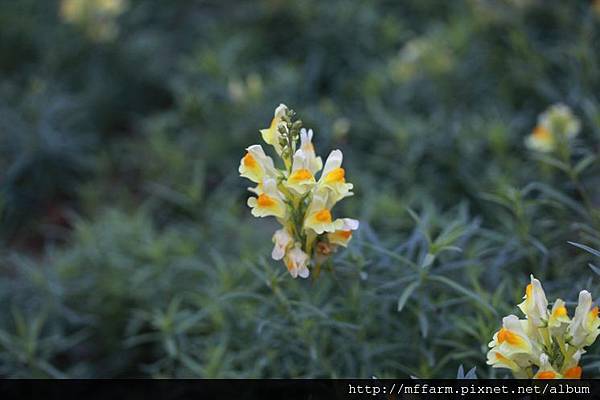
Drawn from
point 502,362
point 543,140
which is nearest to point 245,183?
point 543,140

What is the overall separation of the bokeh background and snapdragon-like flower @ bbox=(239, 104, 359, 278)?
177mm

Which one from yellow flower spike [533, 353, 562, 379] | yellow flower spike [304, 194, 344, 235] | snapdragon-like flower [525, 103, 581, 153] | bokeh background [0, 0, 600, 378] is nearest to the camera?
yellow flower spike [533, 353, 562, 379]

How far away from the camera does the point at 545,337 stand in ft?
5.63

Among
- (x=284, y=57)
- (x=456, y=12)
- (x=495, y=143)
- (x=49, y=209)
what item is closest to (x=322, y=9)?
(x=284, y=57)

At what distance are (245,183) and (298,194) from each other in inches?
65.1

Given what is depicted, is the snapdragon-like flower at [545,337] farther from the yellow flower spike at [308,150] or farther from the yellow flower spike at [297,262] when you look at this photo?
the yellow flower spike at [308,150]

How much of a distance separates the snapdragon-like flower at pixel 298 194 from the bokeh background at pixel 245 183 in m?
0.18

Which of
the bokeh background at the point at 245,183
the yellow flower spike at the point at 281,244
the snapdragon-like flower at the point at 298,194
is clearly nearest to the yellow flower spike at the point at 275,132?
the snapdragon-like flower at the point at 298,194

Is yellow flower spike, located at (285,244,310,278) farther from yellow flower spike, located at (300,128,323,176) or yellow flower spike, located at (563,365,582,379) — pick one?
yellow flower spike, located at (563,365,582,379)

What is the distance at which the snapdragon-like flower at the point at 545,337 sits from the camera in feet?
5.49

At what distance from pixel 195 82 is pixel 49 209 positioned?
1.03 meters

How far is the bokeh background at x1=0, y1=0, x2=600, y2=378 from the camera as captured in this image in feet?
7.67

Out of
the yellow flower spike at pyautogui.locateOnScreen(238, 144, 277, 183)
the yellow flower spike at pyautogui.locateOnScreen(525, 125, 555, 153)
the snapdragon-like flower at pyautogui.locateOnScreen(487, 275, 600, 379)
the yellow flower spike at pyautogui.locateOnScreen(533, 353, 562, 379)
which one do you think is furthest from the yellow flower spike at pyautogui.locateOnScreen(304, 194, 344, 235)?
the yellow flower spike at pyautogui.locateOnScreen(525, 125, 555, 153)

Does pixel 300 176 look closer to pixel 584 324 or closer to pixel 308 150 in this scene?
pixel 308 150
